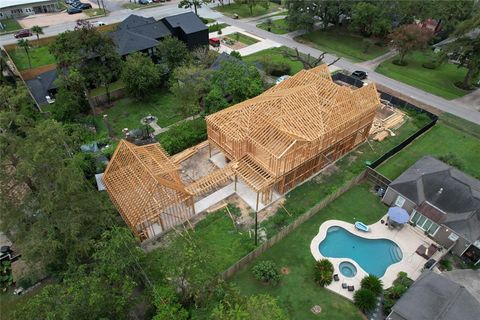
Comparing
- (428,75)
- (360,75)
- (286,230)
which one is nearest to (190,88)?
(286,230)

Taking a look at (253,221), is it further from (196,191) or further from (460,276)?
(460,276)

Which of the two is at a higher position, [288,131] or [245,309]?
[288,131]

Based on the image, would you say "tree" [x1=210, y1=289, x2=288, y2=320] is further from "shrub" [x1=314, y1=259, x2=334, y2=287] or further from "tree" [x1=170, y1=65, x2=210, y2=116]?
"tree" [x1=170, y1=65, x2=210, y2=116]

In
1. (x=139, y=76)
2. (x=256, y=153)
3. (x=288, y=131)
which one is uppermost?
(x=288, y=131)

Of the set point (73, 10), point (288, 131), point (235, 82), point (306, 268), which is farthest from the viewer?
point (73, 10)

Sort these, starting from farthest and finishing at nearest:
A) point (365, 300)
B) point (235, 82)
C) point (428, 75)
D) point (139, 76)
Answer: point (428, 75), point (139, 76), point (235, 82), point (365, 300)

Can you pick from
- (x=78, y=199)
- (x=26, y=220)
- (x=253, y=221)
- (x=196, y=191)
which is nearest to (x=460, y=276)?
(x=253, y=221)

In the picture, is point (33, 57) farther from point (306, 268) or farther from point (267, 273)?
point (306, 268)
